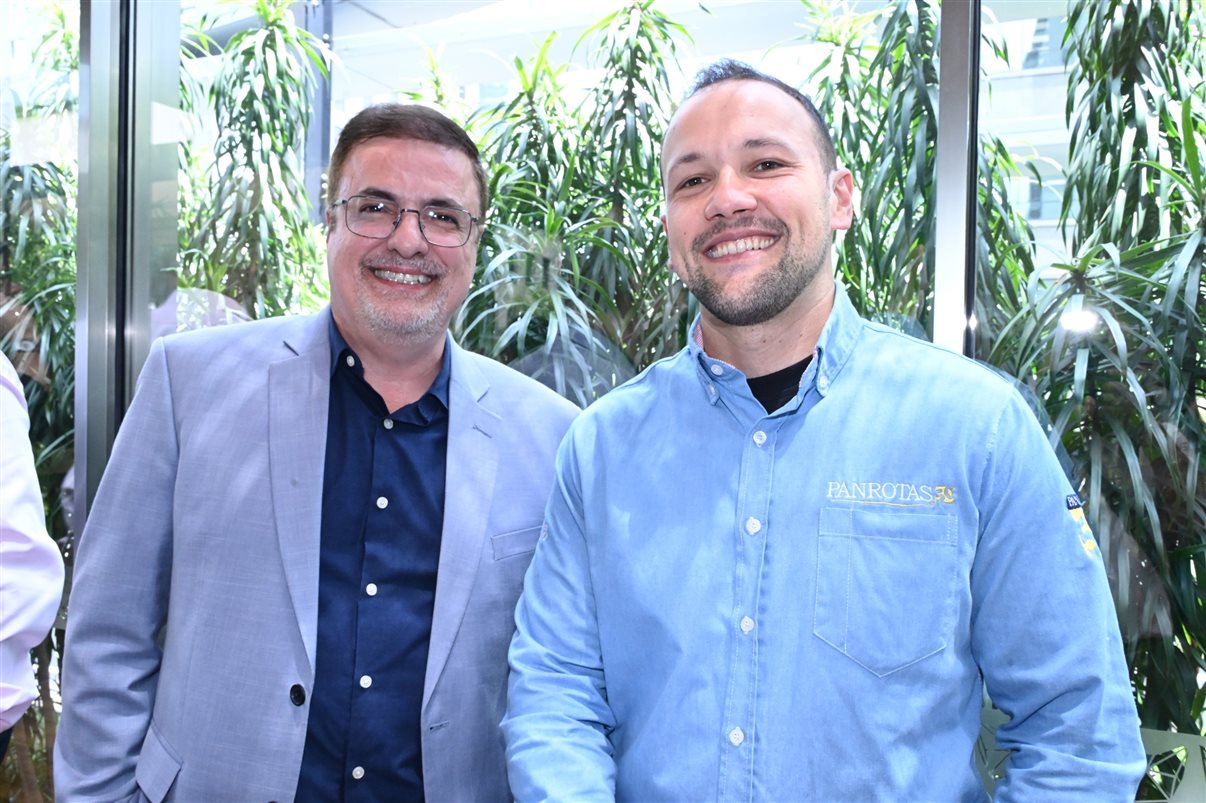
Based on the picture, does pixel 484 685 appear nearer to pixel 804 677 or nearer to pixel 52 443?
pixel 804 677

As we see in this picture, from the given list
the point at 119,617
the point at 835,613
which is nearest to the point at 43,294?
the point at 119,617

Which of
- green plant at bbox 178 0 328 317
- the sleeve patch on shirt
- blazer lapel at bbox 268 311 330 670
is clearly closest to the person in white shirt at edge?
blazer lapel at bbox 268 311 330 670

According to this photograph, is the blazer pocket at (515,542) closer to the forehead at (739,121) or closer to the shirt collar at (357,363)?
the shirt collar at (357,363)

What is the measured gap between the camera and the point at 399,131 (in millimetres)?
1796

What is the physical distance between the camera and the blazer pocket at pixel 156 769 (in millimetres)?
1612

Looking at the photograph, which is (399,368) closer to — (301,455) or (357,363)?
(357,363)

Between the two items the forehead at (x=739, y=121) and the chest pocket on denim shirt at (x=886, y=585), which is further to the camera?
the forehead at (x=739, y=121)

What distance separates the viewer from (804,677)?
1344 millimetres

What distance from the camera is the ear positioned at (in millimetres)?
1580

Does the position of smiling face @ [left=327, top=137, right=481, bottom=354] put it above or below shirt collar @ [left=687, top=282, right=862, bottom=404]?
above

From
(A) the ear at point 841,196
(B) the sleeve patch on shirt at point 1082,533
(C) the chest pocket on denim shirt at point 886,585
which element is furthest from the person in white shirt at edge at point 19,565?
(B) the sleeve patch on shirt at point 1082,533

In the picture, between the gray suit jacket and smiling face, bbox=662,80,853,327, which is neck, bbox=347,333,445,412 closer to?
the gray suit jacket

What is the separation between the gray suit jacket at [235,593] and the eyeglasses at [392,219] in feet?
0.73

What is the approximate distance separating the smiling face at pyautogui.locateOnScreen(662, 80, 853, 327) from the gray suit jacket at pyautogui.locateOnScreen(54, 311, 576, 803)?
51 cm
